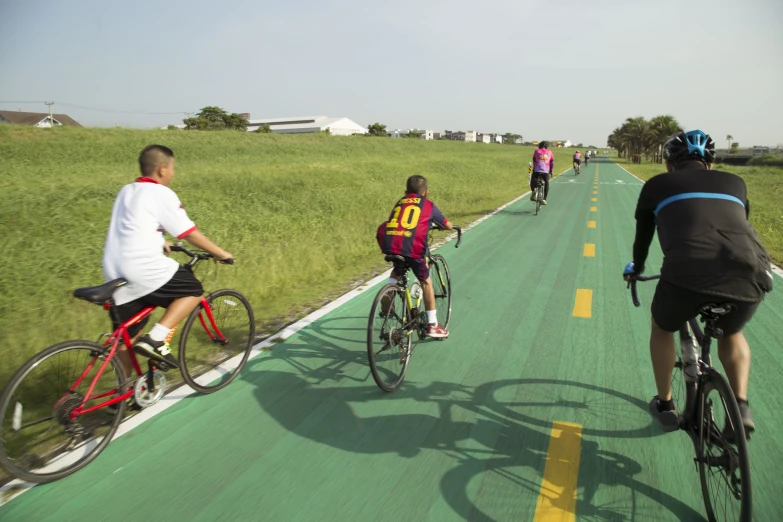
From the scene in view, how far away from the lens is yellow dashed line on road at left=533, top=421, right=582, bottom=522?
2629 mm

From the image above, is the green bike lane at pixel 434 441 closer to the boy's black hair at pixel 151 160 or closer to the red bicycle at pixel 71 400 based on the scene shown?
the red bicycle at pixel 71 400

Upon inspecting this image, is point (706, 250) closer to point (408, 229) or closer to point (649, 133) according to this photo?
point (408, 229)

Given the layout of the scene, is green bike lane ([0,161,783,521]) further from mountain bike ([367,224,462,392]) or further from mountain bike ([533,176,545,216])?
mountain bike ([533,176,545,216])

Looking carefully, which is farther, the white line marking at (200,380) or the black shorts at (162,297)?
the black shorts at (162,297)

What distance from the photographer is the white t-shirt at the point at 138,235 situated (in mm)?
3270

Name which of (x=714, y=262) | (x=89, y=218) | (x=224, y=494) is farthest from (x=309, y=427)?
(x=89, y=218)

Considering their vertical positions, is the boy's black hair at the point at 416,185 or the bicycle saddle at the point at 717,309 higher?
the boy's black hair at the point at 416,185

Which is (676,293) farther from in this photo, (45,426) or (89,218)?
(89,218)

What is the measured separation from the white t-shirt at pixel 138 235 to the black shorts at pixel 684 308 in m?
3.16

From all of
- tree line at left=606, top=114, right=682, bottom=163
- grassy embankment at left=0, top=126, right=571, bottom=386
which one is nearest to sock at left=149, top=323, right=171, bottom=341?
grassy embankment at left=0, top=126, right=571, bottom=386

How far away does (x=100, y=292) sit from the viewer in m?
3.12

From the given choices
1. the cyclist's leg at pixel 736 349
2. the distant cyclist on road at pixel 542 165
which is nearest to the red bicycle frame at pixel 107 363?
the cyclist's leg at pixel 736 349

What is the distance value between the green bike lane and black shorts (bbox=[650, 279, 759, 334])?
1044 mm

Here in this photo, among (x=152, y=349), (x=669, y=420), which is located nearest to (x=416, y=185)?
(x=152, y=349)
